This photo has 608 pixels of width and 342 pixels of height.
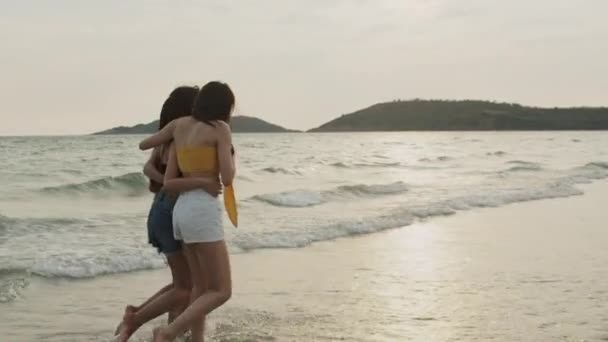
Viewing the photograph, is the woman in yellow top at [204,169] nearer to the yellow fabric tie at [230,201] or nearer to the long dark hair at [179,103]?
the yellow fabric tie at [230,201]

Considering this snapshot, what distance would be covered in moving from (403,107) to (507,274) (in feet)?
483

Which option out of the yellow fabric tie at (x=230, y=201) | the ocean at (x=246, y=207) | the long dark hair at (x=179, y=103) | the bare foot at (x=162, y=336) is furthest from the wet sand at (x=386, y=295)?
the long dark hair at (x=179, y=103)

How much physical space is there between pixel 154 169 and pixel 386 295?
3.14 metres

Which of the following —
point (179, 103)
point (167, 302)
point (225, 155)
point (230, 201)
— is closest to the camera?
point (225, 155)

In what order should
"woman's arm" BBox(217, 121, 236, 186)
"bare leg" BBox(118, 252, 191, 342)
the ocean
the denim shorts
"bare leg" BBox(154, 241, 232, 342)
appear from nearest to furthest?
"woman's arm" BBox(217, 121, 236, 186), "bare leg" BBox(154, 241, 232, 342), the denim shorts, "bare leg" BBox(118, 252, 191, 342), the ocean

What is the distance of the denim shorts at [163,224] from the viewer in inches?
207

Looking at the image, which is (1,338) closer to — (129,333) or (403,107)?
(129,333)

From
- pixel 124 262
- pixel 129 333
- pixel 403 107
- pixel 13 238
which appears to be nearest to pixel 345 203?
pixel 13 238

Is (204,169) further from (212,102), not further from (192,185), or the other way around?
→ (212,102)

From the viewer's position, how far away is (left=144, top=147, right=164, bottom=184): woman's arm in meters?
5.29

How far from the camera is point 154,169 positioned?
5.34m

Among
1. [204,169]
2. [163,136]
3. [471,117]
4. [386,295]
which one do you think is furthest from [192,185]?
[471,117]

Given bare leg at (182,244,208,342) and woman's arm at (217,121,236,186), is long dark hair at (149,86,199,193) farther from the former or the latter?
bare leg at (182,244,208,342)

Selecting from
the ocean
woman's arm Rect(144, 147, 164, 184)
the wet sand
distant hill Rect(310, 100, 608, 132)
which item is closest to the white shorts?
woman's arm Rect(144, 147, 164, 184)
